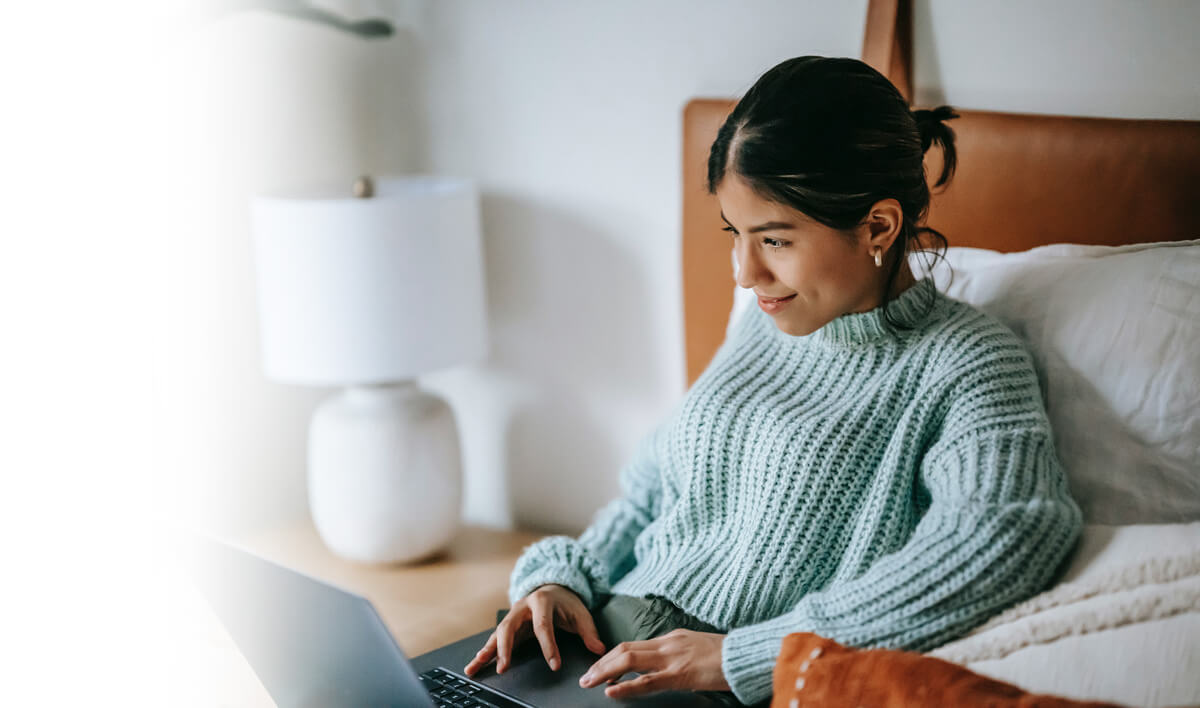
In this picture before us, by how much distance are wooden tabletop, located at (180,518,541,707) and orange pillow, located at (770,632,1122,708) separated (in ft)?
2.24

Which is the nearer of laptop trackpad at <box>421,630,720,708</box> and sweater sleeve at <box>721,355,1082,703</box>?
sweater sleeve at <box>721,355,1082,703</box>

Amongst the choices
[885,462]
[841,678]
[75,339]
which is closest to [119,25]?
[75,339]

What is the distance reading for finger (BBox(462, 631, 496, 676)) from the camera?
108cm

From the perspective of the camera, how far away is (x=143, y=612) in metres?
1.47

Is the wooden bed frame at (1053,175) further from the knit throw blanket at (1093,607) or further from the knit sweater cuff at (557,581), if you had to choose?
the knit sweater cuff at (557,581)

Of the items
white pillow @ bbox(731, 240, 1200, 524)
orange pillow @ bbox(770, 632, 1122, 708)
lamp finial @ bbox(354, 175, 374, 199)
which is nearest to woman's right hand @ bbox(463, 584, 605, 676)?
orange pillow @ bbox(770, 632, 1122, 708)

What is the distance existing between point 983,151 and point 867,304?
0.91 ft

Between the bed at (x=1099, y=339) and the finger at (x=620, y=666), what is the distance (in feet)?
0.92

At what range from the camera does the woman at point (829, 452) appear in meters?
0.90

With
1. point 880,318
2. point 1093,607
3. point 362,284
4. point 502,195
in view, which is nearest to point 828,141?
point 880,318

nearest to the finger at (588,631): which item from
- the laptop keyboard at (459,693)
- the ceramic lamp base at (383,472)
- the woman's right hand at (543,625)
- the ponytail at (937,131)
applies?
the woman's right hand at (543,625)

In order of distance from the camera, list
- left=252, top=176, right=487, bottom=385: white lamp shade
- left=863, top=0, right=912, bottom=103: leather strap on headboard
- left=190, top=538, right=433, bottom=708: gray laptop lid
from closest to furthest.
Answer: left=190, top=538, right=433, bottom=708: gray laptop lid, left=863, top=0, right=912, bottom=103: leather strap on headboard, left=252, top=176, right=487, bottom=385: white lamp shade

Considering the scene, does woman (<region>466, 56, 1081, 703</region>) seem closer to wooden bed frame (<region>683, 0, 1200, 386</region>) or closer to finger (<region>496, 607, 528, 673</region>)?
finger (<region>496, 607, 528, 673</region>)

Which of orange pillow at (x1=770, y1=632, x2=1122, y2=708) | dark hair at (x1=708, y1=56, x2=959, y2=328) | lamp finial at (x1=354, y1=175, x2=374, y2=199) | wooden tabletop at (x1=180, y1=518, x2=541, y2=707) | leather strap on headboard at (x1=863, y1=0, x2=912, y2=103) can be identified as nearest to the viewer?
orange pillow at (x1=770, y1=632, x2=1122, y2=708)
